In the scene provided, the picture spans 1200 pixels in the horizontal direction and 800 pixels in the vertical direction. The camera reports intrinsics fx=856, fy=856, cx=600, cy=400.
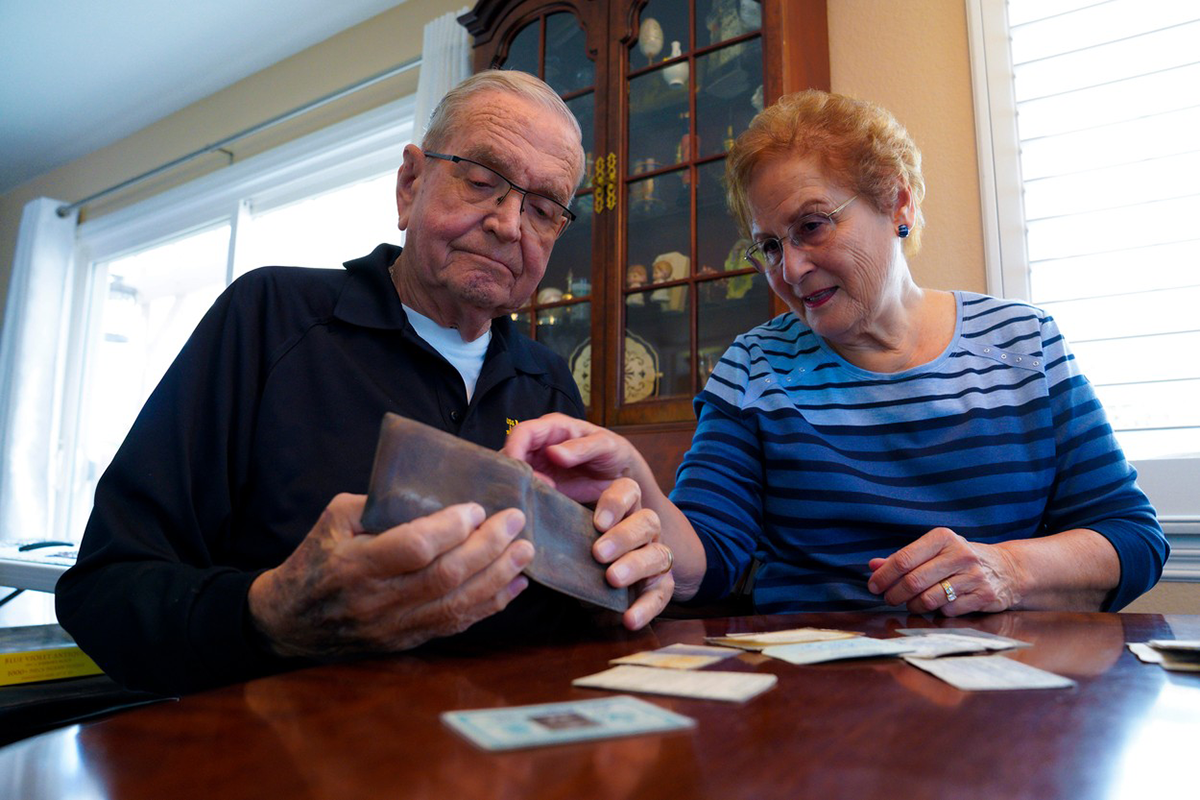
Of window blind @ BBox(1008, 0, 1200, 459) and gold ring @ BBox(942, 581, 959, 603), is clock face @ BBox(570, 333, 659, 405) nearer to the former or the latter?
window blind @ BBox(1008, 0, 1200, 459)

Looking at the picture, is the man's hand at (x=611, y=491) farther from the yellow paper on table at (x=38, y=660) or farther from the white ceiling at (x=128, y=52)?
the white ceiling at (x=128, y=52)

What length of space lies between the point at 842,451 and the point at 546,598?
1.82 ft

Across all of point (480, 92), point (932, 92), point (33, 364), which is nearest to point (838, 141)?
point (480, 92)

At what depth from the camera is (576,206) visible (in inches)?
107

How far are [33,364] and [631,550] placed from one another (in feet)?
18.8

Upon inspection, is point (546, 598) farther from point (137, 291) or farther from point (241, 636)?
point (137, 291)

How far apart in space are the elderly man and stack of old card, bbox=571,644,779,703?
114 millimetres

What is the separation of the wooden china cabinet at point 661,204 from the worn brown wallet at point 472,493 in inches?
58.7

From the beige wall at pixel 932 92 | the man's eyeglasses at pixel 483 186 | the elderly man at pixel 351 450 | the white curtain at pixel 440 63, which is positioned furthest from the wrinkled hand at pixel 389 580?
the white curtain at pixel 440 63

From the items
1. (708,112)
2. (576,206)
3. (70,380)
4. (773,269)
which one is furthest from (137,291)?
(773,269)

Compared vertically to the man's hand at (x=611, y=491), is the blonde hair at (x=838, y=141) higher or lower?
higher

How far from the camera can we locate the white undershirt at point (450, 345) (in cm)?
130

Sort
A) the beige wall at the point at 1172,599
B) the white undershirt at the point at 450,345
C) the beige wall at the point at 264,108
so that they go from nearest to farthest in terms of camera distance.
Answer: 1. the white undershirt at the point at 450,345
2. the beige wall at the point at 1172,599
3. the beige wall at the point at 264,108

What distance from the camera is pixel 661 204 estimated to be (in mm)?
2535
